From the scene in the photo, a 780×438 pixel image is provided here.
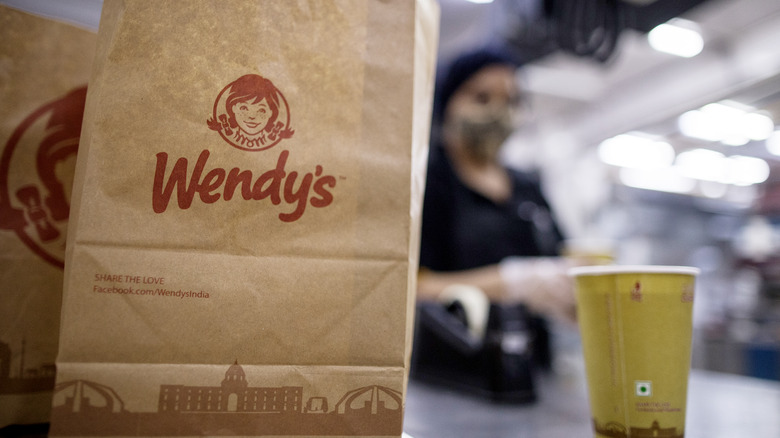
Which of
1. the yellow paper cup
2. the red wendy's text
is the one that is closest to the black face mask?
the yellow paper cup

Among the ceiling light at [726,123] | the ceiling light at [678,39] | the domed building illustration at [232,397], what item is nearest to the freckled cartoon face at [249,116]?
the domed building illustration at [232,397]

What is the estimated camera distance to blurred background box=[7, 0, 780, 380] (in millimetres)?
1411

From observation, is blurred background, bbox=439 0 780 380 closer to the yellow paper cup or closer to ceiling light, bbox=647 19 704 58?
ceiling light, bbox=647 19 704 58

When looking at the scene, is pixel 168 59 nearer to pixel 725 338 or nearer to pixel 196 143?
pixel 196 143

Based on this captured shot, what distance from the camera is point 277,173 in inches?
17.6

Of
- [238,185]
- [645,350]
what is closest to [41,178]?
[238,185]

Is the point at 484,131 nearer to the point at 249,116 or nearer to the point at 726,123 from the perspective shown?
the point at 249,116

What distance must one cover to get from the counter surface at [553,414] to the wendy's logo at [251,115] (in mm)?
397

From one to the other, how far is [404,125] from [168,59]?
0.73ft

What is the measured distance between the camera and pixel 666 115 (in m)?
4.21

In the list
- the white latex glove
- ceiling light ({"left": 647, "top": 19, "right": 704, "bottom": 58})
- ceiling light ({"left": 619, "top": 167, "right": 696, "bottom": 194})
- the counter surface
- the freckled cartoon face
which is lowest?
the counter surface

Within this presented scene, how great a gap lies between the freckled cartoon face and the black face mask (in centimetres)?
140

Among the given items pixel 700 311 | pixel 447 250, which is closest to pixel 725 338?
pixel 700 311

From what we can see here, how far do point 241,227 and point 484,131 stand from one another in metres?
1.45
